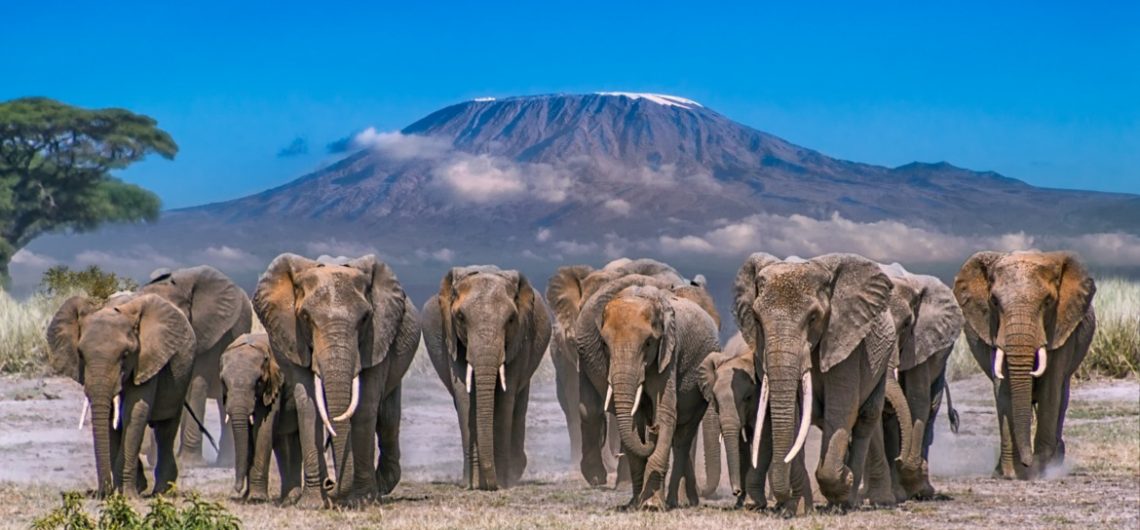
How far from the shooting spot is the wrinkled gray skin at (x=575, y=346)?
18391 mm

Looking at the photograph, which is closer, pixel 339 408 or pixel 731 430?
pixel 731 430

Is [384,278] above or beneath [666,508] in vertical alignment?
above

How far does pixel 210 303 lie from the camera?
68.9 feet

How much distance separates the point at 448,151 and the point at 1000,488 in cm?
12227

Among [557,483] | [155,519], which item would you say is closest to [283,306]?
[155,519]

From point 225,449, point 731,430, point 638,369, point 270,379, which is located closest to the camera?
point 731,430

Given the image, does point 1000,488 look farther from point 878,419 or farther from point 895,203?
point 895,203

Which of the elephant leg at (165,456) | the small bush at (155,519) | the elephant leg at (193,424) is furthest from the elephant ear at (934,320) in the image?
the elephant leg at (193,424)

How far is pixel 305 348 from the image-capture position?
50.5 ft

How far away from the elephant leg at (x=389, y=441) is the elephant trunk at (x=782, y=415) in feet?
13.0

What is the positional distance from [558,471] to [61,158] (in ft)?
147

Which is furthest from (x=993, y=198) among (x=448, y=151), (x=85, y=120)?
(x=85, y=120)

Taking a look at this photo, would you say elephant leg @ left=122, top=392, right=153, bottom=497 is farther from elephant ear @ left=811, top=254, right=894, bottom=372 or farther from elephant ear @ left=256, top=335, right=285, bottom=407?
elephant ear @ left=811, top=254, right=894, bottom=372

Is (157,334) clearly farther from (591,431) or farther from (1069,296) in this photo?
(1069,296)
